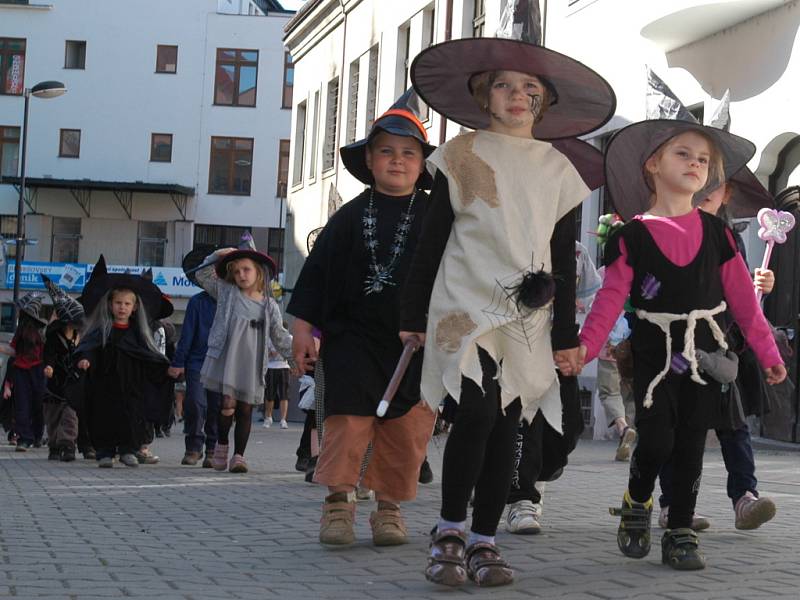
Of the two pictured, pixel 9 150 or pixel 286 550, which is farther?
pixel 9 150

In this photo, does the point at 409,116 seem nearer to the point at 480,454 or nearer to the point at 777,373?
the point at 777,373

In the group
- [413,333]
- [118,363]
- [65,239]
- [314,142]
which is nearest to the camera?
[413,333]

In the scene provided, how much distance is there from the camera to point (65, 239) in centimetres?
6309

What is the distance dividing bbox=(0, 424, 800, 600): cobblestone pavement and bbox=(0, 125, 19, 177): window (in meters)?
53.8

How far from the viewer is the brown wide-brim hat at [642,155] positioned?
6680 millimetres

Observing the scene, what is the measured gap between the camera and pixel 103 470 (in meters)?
13.0

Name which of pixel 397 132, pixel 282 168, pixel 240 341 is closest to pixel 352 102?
pixel 240 341

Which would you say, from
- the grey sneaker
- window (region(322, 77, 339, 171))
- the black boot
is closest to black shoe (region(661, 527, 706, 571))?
the black boot

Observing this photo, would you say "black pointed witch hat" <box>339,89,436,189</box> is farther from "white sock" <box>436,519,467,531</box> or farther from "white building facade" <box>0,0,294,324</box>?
"white building facade" <box>0,0,294,324</box>

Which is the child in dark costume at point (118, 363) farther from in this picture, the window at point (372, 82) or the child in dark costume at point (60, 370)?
the window at point (372, 82)

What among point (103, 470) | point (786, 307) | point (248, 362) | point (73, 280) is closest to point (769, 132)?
point (786, 307)

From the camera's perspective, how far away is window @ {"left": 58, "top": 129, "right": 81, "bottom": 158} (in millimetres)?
62156

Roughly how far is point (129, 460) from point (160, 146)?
49.7m

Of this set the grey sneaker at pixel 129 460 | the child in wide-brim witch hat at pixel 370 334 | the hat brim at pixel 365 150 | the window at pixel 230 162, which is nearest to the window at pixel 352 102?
the grey sneaker at pixel 129 460
